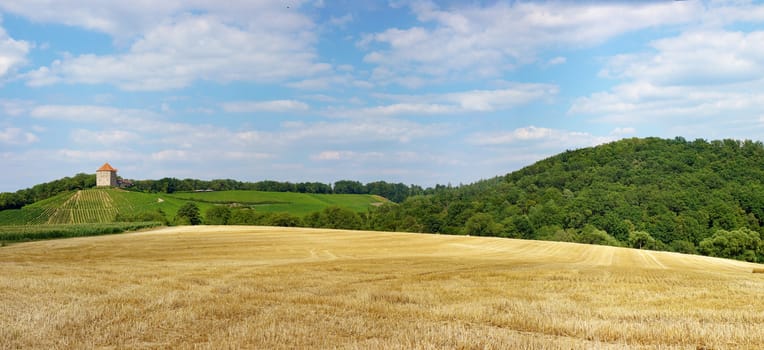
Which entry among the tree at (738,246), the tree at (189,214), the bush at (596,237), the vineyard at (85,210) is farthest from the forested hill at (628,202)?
the vineyard at (85,210)

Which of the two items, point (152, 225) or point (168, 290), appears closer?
point (168, 290)

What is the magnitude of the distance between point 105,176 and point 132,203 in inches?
2021

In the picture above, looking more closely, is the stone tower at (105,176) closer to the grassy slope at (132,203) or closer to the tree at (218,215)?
the grassy slope at (132,203)

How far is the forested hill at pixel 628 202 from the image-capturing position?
91688 millimetres

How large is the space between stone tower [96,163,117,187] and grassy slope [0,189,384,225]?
82.4 ft

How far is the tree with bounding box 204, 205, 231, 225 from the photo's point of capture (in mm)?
129250

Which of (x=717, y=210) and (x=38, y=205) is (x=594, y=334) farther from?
(x=38, y=205)

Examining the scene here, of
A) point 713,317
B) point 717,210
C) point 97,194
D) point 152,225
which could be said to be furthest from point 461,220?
point 713,317

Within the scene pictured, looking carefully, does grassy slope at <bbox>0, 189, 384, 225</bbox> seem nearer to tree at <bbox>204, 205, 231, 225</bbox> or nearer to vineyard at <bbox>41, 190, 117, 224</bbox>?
vineyard at <bbox>41, 190, 117, 224</bbox>

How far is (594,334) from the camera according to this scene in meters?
11.3

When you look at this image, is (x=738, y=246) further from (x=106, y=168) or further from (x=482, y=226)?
(x=106, y=168)

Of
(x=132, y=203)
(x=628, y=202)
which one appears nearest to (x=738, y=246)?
(x=628, y=202)

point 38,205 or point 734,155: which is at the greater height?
point 734,155

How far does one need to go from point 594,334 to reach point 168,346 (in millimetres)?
8599
